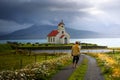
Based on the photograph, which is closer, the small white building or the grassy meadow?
the grassy meadow

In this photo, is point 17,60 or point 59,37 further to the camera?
point 59,37

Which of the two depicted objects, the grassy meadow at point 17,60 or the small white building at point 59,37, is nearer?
the grassy meadow at point 17,60

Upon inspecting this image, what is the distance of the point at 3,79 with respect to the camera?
18.6 m

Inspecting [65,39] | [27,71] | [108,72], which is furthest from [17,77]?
[65,39]

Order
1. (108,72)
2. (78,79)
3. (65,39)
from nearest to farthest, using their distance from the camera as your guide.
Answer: (78,79), (108,72), (65,39)

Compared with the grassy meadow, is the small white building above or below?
above

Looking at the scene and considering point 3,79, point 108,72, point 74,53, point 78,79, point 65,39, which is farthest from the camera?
point 65,39

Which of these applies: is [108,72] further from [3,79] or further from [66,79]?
[3,79]

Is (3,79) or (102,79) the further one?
(102,79)

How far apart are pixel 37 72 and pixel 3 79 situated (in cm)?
318

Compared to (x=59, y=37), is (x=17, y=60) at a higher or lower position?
lower

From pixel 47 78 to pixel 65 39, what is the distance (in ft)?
382

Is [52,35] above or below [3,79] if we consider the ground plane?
above

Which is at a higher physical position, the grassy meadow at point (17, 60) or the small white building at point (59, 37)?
the small white building at point (59, 37)
